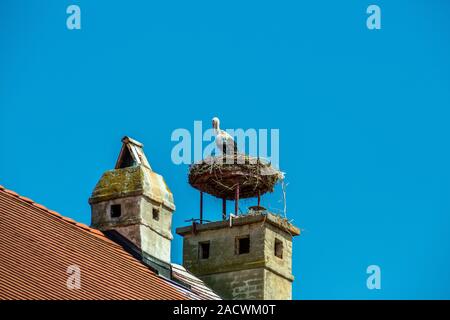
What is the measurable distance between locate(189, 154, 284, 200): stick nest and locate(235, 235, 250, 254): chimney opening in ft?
7.18

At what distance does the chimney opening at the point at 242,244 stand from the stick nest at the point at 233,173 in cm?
219

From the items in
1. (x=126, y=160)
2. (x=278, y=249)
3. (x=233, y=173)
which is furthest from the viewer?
(x=233, y=173)

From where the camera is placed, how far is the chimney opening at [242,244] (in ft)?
133

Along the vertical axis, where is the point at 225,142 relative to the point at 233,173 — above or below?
above

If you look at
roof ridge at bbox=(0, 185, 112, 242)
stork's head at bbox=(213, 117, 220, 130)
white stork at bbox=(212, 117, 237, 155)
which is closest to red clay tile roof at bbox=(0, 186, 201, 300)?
roof ridge at bbox=(0, 185, 112, 242)

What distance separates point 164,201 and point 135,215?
113 cm

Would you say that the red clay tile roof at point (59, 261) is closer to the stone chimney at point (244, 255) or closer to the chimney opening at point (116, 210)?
the chimney opening at point (116, 210)

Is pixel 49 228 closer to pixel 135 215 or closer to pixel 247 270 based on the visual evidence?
pixel 135 215

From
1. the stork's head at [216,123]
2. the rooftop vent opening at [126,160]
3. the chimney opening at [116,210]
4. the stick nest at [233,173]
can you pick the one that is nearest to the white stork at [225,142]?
the stork's head at [216,123]

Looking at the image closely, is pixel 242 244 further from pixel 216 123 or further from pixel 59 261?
pixel 59 261

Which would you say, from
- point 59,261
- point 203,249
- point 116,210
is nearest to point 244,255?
point 203,249

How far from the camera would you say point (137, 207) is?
37906 mm

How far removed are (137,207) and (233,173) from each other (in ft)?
16.8
